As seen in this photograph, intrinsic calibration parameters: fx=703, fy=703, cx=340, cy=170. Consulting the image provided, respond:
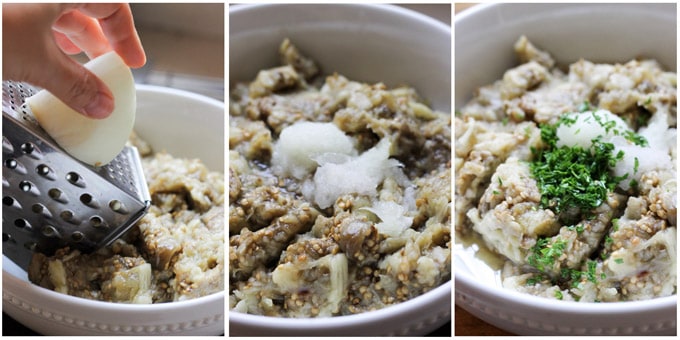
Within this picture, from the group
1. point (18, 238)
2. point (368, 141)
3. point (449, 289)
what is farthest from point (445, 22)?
point (18, 238)

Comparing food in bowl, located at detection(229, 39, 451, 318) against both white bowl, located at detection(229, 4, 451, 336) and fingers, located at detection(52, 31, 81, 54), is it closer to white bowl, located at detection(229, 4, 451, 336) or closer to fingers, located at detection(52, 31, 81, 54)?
white bowl, located at detection(229, 4, 451, 336)

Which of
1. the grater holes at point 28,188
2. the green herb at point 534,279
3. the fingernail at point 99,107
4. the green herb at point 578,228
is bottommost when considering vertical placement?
the green herb at point 534,279

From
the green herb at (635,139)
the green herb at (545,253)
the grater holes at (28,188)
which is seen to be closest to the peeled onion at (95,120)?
the grater holes at (28,188)

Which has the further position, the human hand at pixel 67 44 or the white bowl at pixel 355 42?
the white bowl at pixel 355 42

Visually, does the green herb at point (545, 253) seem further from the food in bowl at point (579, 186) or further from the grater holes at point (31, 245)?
Result: the grater holes at point (31, 245)

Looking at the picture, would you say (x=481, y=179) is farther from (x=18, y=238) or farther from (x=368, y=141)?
(x=18, y=238)

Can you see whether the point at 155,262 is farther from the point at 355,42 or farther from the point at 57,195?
the point at 355,42
